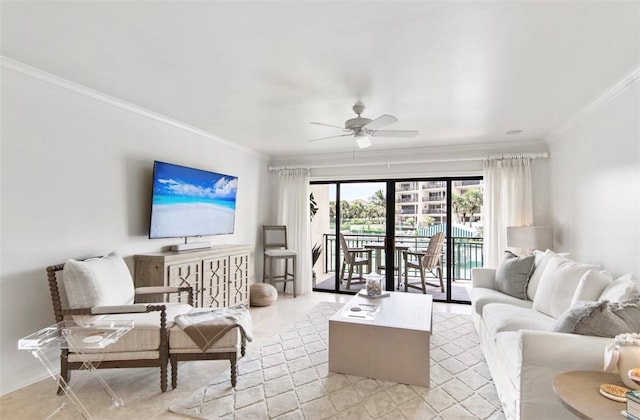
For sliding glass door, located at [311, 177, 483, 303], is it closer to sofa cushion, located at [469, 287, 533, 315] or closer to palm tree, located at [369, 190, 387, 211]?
palm tree, located at [369, 190, 387, 211]

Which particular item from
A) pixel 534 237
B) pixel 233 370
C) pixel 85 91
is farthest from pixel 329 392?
pixel 85 91

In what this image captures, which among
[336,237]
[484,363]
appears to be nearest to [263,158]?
[336,237]

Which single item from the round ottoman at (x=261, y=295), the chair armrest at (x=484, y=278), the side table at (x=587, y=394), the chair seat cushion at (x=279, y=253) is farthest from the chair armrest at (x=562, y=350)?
the chair seat cushion at (x=279, y=253)

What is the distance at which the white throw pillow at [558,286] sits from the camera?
2549 mm

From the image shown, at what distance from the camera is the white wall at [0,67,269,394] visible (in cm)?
241

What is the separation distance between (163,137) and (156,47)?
5.87 ft

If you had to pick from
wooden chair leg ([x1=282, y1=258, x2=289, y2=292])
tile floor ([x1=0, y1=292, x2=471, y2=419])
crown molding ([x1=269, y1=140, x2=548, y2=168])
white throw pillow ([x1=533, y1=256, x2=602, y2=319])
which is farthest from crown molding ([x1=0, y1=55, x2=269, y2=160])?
white throw pillow ([x1=533, y1=256, x2=602, y2=319])

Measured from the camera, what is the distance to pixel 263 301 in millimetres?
4754

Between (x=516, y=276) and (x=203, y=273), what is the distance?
3.43m

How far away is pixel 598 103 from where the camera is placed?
2.94 meters

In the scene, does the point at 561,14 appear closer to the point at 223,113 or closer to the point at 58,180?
the point at 223,113

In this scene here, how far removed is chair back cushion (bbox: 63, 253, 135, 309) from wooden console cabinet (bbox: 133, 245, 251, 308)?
0.49 metres

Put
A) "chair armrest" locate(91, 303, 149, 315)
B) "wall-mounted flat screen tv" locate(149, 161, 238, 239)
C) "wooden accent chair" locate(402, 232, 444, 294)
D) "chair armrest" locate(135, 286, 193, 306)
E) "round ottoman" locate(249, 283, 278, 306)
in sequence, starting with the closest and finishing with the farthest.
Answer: "chair armrest" locate(91, 303, 149, 315) → "chair armrest" locate(135, 286, 193, 306) → "wall-mounted flat screen tv" locate(149, 161, 238, 239) → "round ottoman" locate(249, 283, 278, 306) → "wooden accent chair" locate(402, 232, 444, 294)

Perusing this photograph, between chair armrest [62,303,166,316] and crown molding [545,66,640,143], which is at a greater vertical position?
crown molding [545,66,640,143]
